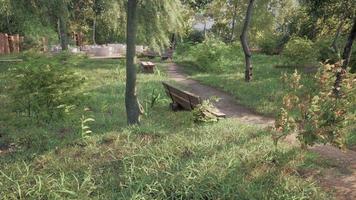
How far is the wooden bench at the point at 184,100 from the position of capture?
30.2ft

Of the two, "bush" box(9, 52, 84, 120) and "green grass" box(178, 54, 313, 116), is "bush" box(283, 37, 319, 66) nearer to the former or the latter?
"green grass" box(178, 54, 313, 116)

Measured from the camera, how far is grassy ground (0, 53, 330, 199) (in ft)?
17.1

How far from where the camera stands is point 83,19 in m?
37.2

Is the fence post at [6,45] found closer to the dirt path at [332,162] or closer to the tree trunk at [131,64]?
the dirt path at [332,162]

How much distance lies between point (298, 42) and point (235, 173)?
594 inches

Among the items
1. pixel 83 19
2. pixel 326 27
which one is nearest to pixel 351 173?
pixel 326 27

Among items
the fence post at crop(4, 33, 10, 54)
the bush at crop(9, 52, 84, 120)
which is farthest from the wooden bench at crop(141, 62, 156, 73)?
the fence post at crop(4, 33, 10, 54)

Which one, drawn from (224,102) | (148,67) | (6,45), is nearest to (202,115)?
(224,102)

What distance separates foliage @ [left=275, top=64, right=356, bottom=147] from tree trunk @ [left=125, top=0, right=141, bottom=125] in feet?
10.4

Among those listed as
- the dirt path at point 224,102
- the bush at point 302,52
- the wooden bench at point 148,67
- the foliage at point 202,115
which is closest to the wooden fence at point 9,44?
the wooden bench at point 148,67

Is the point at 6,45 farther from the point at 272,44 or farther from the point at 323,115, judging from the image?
the point at 323,115

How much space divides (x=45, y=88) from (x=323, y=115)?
592 cm

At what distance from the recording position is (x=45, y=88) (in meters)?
8.80

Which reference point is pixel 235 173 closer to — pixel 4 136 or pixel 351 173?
pixel 351 173
